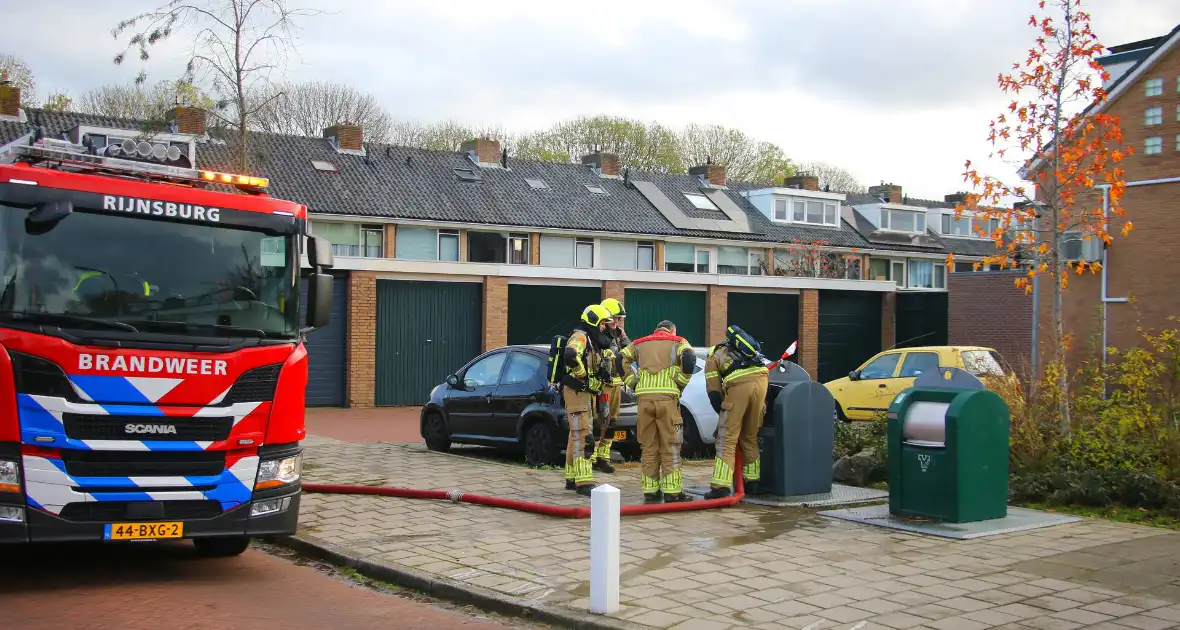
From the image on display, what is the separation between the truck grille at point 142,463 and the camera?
6734 mm

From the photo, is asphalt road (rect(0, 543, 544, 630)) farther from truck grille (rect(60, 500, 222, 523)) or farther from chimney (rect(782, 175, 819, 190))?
chimney (rect(782, 175, 819, 190))

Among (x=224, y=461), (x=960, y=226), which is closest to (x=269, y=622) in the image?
(x=224, y=461)

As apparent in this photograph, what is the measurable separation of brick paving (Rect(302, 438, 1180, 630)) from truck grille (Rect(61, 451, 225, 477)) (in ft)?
4.98

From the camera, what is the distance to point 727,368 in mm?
9875

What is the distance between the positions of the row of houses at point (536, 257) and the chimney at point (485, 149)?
5cm

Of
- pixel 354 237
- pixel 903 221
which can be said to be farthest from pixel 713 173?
pixel 354 237

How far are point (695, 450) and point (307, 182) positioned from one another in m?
21.1

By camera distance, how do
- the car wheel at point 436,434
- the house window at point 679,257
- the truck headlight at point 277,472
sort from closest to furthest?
the truck headlight at point 277,472, the car wheel at point 436,434, the house window at point 679,257

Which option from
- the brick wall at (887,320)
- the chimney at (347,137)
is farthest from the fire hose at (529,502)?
the brick wall at (887,320)

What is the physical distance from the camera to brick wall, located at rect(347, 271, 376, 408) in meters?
25.0

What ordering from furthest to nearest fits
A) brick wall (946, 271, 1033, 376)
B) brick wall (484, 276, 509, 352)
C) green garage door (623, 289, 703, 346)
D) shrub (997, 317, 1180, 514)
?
brick wall (946, 271, 1033, 376)
green garage door (623, 289, 703, 346)
brick wall (484, 276, 509, 352)
shrub (997, 317, 1180, 514)

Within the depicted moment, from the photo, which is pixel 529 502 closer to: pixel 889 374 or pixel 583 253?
pixel 889 374

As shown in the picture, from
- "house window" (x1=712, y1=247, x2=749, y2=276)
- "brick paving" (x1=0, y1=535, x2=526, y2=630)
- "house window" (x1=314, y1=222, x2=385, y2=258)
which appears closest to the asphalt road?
"brick paving" (x1=0, y1=535, x2=526, y2=630)

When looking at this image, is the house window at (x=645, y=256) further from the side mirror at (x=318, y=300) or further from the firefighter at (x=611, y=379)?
the side mirror at (x=318, y=300)
